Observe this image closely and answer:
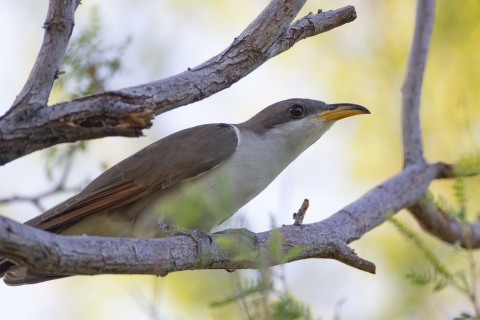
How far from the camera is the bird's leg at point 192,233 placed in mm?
3839

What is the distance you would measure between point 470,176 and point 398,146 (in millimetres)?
3842

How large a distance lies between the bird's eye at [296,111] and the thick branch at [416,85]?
1605 millimetres

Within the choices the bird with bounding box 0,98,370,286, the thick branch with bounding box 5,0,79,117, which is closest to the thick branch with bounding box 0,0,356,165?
the thick branch with bounding box 5,0,79,117

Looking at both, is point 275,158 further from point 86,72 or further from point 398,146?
point 398,146

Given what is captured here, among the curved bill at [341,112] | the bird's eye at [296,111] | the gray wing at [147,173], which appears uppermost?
the bird's eye at [296,111]

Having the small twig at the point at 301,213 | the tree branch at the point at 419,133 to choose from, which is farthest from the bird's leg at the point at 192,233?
the tree branch at the point at 419,133

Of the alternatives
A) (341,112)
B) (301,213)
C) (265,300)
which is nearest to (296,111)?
(341,112)

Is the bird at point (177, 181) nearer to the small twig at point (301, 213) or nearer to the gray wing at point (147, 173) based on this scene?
the gray wing at point (147, 173)

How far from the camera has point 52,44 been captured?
11.1 ft

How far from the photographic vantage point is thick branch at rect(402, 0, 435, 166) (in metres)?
6.56

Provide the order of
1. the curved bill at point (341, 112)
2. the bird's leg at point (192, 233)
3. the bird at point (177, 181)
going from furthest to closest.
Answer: the curved bill at point (341, 112) < the bird at point (177, 181) < the bird's leg at point (192, 233)

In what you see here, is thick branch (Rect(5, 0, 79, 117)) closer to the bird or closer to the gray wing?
the bird

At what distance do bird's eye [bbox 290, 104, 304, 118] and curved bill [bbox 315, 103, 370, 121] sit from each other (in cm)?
18

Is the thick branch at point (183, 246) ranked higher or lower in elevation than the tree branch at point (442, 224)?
lower
